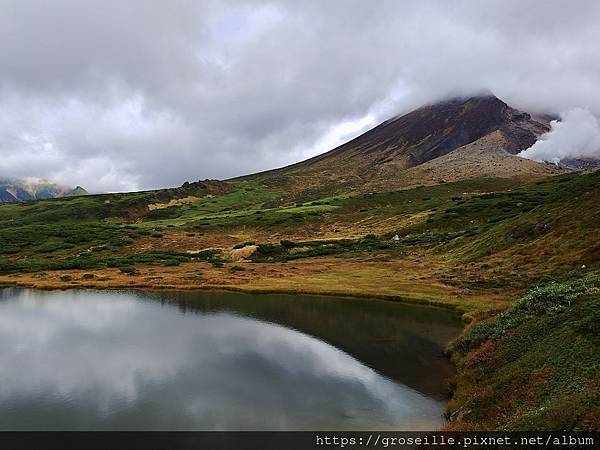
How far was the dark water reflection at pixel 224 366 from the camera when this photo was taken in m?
25.4

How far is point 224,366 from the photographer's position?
112 ft

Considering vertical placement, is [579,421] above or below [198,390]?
above

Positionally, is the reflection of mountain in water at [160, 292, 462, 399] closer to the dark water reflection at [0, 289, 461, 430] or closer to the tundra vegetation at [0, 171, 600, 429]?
the dark water reflection at [0, 289, 461, 430]

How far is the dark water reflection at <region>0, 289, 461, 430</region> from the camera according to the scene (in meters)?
25.4

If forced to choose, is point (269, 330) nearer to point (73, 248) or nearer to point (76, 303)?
point (76, 303)

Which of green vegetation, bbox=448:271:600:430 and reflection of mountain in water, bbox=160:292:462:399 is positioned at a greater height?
green vegetation, bbox=448:271:600:430

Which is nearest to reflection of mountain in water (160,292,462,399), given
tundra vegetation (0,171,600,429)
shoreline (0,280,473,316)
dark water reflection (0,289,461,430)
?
dark water reflection (0,289,461,430)

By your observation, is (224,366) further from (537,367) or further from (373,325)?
(537,367)

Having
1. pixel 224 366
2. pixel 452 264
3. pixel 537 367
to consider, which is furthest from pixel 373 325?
pixel 452 264

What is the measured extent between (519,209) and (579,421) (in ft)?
391

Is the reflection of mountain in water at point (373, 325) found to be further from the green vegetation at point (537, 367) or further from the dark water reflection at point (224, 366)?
the green vegetation at point (537, 367)

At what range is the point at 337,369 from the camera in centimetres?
3391

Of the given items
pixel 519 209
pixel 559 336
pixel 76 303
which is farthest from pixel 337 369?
pixel 519 209

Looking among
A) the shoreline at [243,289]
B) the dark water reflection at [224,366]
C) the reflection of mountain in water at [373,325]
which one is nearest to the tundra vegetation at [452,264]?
the shoreline at [243,289]
